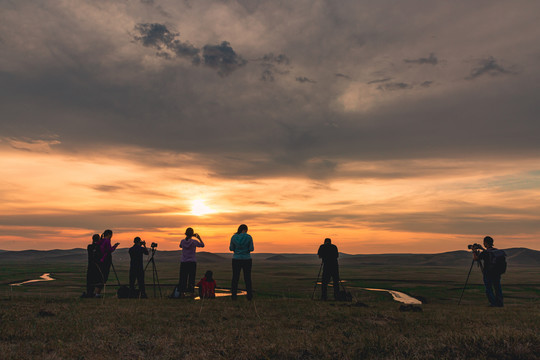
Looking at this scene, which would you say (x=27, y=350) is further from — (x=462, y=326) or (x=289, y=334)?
(x=462, y=326)

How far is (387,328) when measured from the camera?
9.05m

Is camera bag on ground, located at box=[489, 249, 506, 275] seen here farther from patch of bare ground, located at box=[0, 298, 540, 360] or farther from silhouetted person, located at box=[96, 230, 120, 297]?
silhouetted person, located at box=[96, 230, 120, 297]

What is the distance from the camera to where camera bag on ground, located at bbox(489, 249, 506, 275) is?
15.1 metres

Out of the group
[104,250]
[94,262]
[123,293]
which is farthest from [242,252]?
[94,262]

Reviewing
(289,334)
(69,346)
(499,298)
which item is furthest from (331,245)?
(69,346)

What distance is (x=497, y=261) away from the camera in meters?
15.2

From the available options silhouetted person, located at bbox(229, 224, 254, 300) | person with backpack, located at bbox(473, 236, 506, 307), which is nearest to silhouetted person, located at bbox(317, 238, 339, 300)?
silhouetted person, located at bbox(229, 224, 254, 300)

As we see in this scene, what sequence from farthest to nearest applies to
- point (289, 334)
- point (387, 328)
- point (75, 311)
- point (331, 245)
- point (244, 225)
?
1. point (331, 245)
2. point (244, 225)
3. point (75, 311)
4. point (387, 328)
5. point (289, 334)

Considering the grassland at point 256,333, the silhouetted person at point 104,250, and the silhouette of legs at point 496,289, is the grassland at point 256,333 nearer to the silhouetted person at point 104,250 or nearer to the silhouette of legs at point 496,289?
the silhouette of legs at point 496,289

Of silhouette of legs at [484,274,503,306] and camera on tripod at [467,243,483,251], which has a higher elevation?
camera on tripod at [467,243,483,251]

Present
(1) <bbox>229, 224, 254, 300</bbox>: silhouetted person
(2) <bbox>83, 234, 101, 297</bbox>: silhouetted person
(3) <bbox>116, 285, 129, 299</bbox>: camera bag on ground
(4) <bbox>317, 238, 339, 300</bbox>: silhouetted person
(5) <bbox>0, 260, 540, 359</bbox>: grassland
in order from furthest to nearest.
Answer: (4) <bbox>317, 238, 339, 300</bbox>: silhouetted person, (2) <bbox>83, 234, 101, 297</bbox>: silhouetted person, (3) <bbox>116, 285, 129, 299</bbox>: camera bag on ground, (1) <bbox>229, 224, 254, 300</bbox>: silhouetted person, (5) <bbox>0, 260, 540, 359</bbox>: grassland

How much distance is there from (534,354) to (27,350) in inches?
374

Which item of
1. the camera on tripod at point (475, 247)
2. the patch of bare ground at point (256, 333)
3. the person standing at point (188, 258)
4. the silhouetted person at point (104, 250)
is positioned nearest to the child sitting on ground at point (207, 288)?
the person standing at point (188, 258)

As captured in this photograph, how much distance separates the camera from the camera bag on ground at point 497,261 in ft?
49.6
